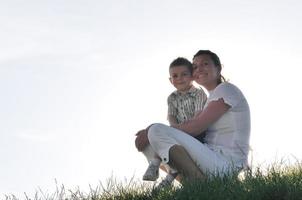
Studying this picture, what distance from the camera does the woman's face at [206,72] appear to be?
406 inches

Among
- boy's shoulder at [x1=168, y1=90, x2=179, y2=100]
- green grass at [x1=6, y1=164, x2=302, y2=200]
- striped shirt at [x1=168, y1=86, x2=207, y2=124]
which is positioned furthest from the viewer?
boy's shoulder at [x1=168, y1=90, x2=179, y2=100]

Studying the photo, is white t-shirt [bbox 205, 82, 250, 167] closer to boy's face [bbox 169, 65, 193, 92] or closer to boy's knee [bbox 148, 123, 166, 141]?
boy's face [bbox 169, 65, 193, 92]

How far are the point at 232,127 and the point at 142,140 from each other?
109 cm

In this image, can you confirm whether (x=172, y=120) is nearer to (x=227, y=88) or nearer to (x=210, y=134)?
(x=210, y=134)

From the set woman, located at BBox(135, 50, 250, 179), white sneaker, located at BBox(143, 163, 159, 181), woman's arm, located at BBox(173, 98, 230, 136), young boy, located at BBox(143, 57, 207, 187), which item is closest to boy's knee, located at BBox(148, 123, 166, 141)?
woman, located at BBox(135, 50, 250, 179)

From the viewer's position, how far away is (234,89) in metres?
10.2

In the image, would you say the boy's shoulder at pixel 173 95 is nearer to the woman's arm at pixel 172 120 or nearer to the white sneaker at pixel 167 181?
the woman's arm at pixel 172 120

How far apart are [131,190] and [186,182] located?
0.88m

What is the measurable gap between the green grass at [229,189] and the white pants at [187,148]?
1.56 ft

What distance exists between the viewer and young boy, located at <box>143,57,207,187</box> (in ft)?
34.9

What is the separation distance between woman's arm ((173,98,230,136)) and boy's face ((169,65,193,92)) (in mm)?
679

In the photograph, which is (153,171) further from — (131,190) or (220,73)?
(220,73)

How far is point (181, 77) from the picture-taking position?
10664 millimetres

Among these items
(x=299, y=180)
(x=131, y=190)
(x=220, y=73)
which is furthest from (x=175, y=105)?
(x=299, y=180)
